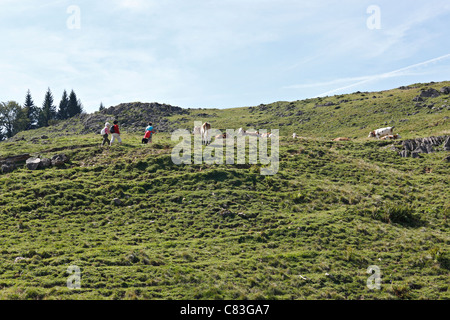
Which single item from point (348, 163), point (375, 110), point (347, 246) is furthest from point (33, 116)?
point (347, 246)

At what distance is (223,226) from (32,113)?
117m

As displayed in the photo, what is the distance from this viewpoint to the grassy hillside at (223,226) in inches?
483

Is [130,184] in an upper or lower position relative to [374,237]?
upper

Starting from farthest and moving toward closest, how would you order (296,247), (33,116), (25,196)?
(33,116), (25,196), (296,247)

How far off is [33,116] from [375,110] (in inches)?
4209

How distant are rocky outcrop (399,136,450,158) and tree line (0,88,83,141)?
8685cm

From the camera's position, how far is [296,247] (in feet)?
50.8

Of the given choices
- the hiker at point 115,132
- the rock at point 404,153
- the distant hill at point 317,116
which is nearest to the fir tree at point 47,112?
the distant hill at point 317,116

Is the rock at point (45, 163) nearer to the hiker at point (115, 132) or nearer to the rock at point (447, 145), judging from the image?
the hiker at point (115, 132)

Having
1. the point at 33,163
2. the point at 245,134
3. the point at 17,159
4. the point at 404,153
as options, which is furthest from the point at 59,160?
the point at 404,153

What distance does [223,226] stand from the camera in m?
17.3

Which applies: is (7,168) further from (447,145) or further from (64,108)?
(64,108)
